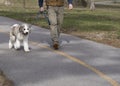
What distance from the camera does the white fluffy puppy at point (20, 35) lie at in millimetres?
12743

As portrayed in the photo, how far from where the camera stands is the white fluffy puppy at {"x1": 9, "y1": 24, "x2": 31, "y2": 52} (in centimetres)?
1274

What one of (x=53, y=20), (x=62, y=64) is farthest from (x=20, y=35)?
(x=62, y=64)

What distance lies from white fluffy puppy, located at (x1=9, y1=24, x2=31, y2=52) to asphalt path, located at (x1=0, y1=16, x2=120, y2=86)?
0.20m

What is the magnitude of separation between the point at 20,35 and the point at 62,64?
1943 mm

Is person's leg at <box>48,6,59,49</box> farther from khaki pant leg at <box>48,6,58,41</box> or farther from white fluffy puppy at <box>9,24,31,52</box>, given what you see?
white fluffy puppy at <box>9,24,31,52</box>

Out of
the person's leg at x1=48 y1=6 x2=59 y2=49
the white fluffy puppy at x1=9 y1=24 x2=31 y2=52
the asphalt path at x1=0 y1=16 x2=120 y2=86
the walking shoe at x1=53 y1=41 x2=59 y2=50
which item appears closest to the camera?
the asphalt path at x1=0 y1=16 x2=120 y2=86

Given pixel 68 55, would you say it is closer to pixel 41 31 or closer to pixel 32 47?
pixel 32 47

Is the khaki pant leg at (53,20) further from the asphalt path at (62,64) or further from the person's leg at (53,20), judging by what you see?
the asphalt path at (62,64)

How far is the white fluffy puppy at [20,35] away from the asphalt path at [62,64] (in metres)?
0.20

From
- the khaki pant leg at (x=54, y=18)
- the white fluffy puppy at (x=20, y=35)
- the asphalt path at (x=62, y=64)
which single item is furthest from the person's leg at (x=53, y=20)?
the white fluffy puppy at (x=20, y=35)

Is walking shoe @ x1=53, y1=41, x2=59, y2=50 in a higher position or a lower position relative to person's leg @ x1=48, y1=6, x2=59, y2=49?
lower

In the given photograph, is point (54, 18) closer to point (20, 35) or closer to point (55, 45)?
point (55, 45)

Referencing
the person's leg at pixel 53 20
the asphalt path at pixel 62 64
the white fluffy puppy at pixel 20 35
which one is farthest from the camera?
the person's leg at pixel 53 20

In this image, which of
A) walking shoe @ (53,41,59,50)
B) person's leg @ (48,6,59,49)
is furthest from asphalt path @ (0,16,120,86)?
person's leg @ (48,6,59,49)
